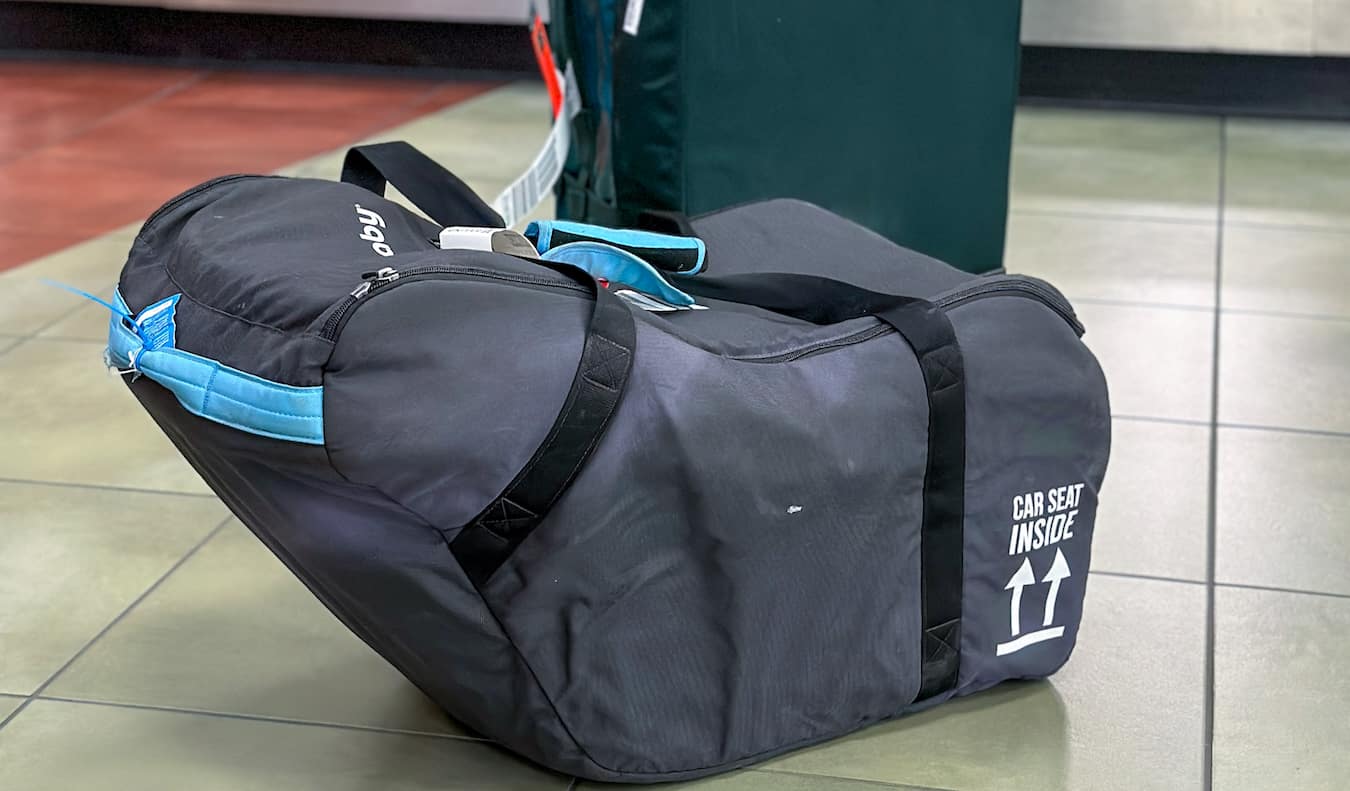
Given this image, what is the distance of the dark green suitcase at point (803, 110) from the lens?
169cm

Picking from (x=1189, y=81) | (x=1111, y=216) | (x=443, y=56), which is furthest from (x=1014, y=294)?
(x=443, y=56)

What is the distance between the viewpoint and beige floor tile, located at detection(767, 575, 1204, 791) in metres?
1.12

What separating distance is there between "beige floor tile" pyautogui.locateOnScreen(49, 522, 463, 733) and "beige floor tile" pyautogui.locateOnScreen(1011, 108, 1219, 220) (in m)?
1.63

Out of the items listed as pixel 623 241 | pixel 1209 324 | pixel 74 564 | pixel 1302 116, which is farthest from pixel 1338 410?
pixel 1302 116

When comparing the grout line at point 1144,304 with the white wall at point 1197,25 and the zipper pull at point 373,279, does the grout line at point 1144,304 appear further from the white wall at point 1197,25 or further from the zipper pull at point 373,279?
the zipper pull at point 373,279

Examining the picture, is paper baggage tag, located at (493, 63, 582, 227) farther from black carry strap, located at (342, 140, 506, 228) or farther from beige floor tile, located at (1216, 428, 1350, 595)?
beige floor tile, located at (1216, 428, 1350, 595)

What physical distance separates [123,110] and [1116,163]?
199 cm

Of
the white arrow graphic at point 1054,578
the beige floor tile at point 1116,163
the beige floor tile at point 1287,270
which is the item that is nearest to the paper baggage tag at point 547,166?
the white arrow graphic at point 1054,578

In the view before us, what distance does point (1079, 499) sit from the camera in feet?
3.81

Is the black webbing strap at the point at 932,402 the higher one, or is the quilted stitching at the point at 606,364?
the quilted stitching at the point at 606,364

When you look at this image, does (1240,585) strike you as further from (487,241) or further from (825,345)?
(487,241)

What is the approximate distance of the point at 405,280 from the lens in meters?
0.96

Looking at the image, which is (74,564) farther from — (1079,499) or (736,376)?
(1079,499)

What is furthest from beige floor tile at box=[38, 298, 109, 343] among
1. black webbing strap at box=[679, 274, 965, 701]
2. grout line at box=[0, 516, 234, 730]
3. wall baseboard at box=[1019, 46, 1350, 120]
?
wall baseboard at box=[1019, 46, 1350, 120]
